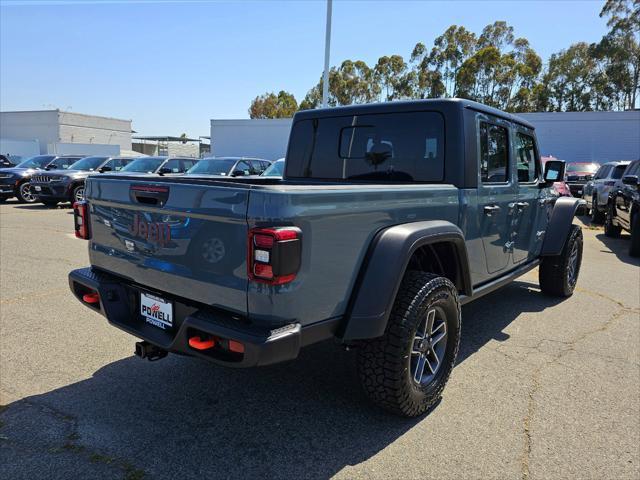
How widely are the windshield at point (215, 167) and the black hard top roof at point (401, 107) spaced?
9494mm

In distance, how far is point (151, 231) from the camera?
8.59 ft

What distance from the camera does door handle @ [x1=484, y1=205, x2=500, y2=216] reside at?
362 cm

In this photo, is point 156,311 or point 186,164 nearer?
point 156,311

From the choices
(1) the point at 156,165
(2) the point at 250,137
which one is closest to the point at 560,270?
(1) the point at 156,165

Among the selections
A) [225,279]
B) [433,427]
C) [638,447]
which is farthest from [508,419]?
[225,279]

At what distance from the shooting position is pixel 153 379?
337cm

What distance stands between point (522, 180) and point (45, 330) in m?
4.62

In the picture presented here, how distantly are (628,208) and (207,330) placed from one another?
378 inches

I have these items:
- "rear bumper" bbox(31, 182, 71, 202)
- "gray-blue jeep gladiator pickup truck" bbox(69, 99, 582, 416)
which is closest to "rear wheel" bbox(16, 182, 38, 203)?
"rear bumper" bbox(31, 182, 71, 202)

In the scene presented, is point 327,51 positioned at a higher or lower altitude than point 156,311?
higher

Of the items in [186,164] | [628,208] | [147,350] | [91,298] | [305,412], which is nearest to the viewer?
[147,350]

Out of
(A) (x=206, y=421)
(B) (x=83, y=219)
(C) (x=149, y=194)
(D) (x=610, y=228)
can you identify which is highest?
(C) (x=149, y=194)

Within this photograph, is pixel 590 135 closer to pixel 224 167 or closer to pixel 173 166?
pixel 224 167

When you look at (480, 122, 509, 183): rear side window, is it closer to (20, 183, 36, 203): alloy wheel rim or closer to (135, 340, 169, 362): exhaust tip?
(135, 340, 169, 362): exhaust tip
